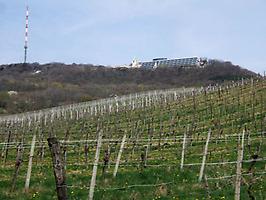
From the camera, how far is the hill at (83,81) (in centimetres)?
11077

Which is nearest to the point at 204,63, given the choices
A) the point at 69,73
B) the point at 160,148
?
the point at 69,73

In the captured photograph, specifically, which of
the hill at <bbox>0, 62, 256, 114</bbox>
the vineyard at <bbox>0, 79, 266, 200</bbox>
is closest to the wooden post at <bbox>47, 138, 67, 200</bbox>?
the vineyard at <bbox>0, 79, 266, 200</bbox>

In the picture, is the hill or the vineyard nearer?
the vineyard

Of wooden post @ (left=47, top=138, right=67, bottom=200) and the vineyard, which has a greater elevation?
wooden post @ (left=47, top=138, right=67, bottom=200)

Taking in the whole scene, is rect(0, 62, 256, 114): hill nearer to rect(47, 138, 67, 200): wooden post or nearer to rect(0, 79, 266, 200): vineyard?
rect(0, 79, 266, 200): vineyard

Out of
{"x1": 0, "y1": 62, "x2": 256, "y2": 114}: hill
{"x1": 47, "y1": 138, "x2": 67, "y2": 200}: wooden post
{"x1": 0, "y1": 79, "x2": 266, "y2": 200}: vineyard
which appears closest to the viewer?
{"x1": 47, "y1": 138, "x2": 67, "y2": 200}: wooden post

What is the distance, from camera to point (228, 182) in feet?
54.5

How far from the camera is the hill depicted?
363ft

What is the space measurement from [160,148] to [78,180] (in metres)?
11.1

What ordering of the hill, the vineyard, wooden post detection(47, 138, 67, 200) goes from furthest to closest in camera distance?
the hill < the vineyard < wooden post detection(47, 138, 67, 200)

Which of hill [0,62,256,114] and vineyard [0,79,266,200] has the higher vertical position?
hill [0,62,256,114]

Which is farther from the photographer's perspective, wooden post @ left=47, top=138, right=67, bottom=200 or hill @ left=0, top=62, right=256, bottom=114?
hill @ left=0, top=62, right=256, bottom=114

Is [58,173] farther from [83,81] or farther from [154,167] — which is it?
[83,81]

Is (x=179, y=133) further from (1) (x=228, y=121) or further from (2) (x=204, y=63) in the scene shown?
(2) (x=204, y=63)
